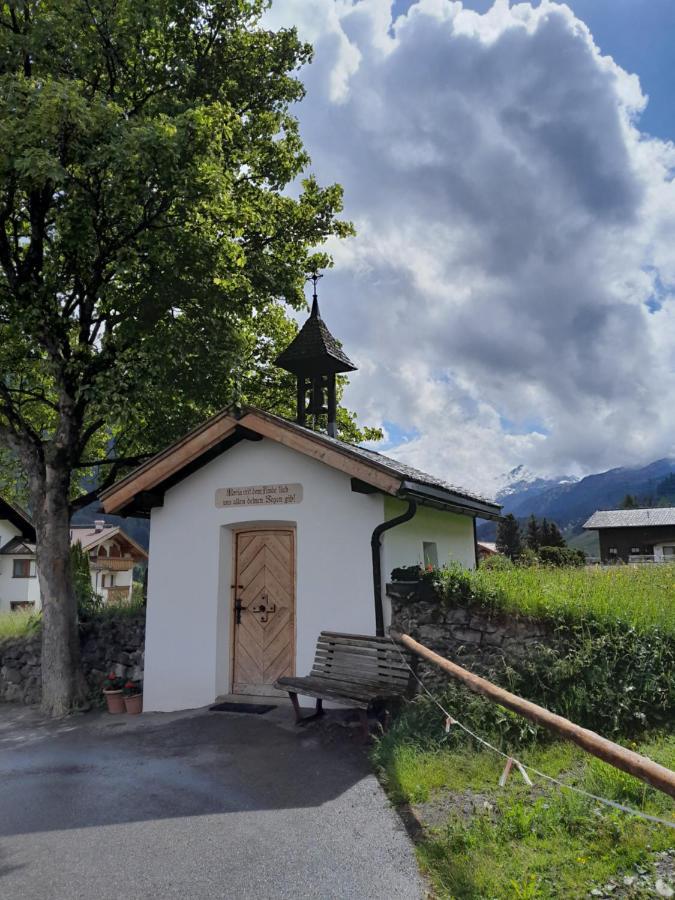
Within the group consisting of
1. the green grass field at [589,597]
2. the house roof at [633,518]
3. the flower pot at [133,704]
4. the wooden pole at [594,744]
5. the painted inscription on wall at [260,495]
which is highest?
the house roof at [633,518]

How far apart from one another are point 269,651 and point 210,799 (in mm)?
3833

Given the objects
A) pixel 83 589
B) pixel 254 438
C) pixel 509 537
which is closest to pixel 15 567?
pixel 83 589

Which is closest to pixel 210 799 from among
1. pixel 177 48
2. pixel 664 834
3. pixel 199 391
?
pixel 664 834

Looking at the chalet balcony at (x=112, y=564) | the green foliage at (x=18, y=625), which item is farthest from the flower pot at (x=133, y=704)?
the chalet balcony at (x=112, y=564)

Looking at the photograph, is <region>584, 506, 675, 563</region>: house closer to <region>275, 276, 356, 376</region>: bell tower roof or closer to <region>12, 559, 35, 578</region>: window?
A: <region>12, 559, 35, 578</region>: window

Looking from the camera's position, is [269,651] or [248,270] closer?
[269,651]

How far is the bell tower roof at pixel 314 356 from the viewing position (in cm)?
1230

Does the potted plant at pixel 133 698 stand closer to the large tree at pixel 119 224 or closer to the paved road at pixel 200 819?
the large tree at pixel 119 224

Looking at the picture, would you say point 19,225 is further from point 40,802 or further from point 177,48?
point 40,802

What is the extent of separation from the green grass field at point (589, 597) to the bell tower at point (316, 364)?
17.3 ft

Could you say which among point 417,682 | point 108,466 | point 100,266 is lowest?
point 417,682

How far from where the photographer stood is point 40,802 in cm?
540

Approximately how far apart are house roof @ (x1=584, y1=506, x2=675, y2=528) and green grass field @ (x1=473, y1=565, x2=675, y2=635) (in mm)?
48046

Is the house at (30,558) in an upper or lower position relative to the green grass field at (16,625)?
upper
